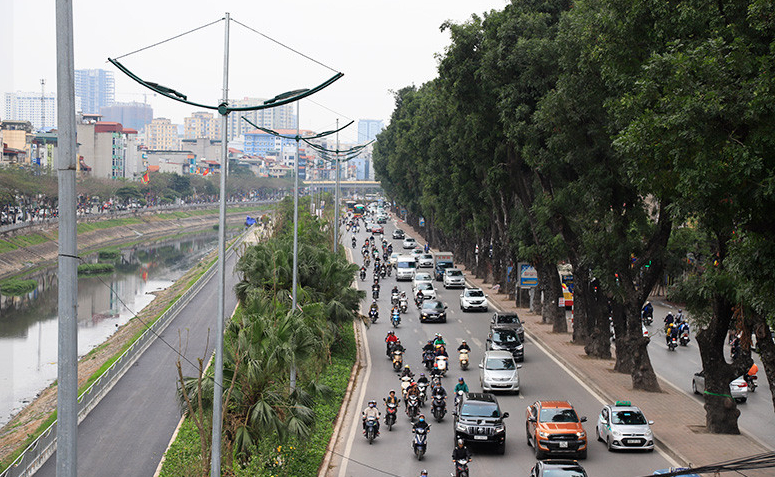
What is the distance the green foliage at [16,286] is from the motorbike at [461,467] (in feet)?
193

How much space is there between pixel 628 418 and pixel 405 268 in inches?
1825

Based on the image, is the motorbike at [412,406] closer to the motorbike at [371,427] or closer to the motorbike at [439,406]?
the motorbike at [439,406]

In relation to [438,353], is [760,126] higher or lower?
higher

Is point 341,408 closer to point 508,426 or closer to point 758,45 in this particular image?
point 508,426

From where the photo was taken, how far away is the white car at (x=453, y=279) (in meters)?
65.1

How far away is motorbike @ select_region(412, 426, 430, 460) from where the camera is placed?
22250mm

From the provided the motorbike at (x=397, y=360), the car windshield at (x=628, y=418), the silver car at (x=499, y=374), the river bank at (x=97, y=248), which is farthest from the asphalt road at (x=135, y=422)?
the car windshield at (x=628, y=418)

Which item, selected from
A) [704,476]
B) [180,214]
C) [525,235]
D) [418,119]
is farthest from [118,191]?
[704,476]

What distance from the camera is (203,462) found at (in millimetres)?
17453

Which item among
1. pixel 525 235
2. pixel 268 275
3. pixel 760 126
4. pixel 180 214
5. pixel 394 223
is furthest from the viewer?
pixel 180 214

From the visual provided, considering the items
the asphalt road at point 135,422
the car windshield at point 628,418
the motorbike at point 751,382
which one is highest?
the car windshield at point 628,418

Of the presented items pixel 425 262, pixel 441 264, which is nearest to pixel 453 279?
pixel 441 264

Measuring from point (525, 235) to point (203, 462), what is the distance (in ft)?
106

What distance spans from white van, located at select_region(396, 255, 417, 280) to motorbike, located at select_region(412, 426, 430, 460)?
152 feet
